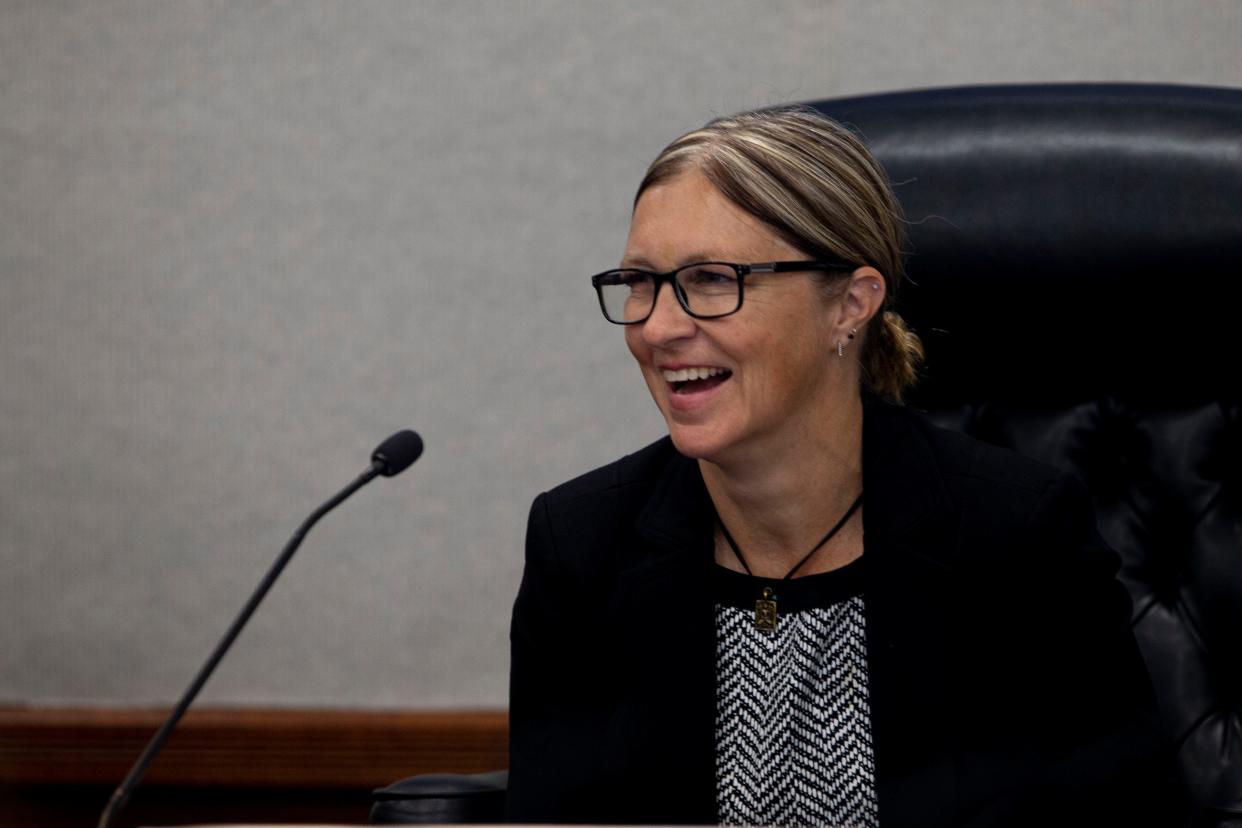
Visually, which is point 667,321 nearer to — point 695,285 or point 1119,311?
point 695,285

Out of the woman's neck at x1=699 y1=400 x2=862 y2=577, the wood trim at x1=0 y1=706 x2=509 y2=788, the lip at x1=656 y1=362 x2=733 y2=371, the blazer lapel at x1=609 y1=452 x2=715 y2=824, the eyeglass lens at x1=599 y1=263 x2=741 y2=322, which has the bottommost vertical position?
the wood trim at x1=0 y1=706 x2=509 y2=788

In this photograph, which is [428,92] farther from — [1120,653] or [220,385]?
[1120,653]

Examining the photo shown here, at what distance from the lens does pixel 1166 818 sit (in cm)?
132

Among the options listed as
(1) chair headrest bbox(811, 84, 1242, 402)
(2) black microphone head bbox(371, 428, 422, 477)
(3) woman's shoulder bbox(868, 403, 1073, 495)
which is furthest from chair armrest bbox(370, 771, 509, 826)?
(1) chair headrest bbox(811, 84, 1242, 402)

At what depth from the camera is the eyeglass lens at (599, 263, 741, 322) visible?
126cm

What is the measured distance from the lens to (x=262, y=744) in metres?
2.33

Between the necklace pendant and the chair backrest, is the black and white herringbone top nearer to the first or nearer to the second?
the necklace pendant

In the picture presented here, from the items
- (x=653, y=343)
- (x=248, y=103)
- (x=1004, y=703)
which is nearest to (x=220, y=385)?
(x=248, y=103)

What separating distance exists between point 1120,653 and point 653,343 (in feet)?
1.72

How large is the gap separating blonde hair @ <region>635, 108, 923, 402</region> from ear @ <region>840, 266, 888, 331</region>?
1 cm

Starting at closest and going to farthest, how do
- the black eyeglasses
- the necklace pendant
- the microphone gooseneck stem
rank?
1. the microphone gooseneck stem
2. the black eyeglasses
3. the necklace pendant

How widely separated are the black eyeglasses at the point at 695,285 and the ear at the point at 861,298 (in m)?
0.03

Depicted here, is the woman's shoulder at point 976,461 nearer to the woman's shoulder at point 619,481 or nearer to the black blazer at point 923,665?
the black blazer at point 923,665

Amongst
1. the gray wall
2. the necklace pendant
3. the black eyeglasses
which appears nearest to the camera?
the black eyeglasses
